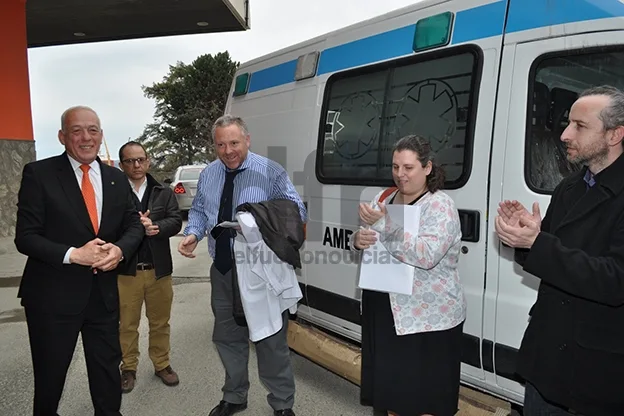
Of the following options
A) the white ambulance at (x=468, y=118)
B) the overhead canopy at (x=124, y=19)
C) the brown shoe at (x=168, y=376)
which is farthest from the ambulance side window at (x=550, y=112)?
the overhead canopy at (x=124, y=19)

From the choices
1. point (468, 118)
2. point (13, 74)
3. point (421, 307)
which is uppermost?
point (13, 74)

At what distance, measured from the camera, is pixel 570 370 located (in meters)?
1.64

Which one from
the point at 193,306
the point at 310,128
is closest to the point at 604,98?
the point at 310,128

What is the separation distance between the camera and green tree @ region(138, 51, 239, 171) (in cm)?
3394

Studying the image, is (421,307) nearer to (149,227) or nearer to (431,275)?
(431,275)

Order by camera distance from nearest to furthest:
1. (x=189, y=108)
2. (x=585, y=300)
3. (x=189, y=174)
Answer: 1. (x=585, y=300)
2. (x=189, y=174)
3. (x=189, y=108)

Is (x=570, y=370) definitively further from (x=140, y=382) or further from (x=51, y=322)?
(x=140, y=382)

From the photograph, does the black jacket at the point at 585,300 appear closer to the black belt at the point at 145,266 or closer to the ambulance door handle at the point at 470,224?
the ambulance door handle at the point at 470,224

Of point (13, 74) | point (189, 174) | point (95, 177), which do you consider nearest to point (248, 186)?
point (95, 177)

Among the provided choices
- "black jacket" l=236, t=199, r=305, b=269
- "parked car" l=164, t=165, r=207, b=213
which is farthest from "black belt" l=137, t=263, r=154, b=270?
"parked car" l=164, t=165, r=207, b=213

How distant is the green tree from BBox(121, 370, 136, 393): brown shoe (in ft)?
99.1

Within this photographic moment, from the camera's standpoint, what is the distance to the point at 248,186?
290 centimetres

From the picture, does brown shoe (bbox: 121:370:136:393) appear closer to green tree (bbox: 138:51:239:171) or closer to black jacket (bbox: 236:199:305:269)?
black jacket (bbox: 236:199:305:269)

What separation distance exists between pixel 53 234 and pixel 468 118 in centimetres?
215
